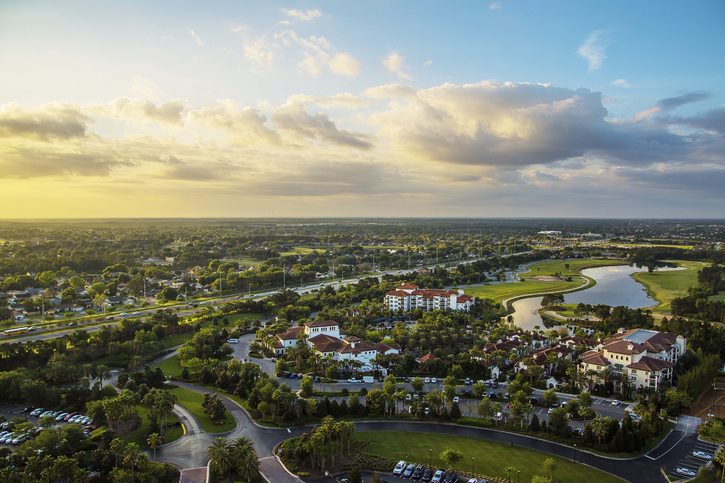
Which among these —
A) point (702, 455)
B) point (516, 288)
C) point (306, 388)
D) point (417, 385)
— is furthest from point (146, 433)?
point (516, 288)

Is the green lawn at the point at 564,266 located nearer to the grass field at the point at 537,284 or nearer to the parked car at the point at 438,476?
the grass field at the point at 537,284

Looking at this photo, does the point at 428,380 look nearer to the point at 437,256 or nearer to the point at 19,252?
the point at 437,256

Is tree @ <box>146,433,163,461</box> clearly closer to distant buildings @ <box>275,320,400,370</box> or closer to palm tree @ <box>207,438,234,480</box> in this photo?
palm tree @ <box>207,438,234,480</box>

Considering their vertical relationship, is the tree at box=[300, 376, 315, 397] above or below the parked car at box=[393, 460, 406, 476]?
above

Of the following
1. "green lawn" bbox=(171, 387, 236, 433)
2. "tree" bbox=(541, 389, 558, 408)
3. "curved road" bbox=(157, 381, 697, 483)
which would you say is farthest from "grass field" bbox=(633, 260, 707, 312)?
"green lawn" bbox=(171, 387, 236, 433)

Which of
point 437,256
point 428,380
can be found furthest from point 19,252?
point 428,380

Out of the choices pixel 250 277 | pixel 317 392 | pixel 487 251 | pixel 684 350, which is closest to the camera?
pixel 317 392

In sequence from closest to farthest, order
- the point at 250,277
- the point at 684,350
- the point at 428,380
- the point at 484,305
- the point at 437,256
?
the point at 428,380 → the point at 684,350 → the point at 484,305 → the point at 250,277 → the point at 437,256
